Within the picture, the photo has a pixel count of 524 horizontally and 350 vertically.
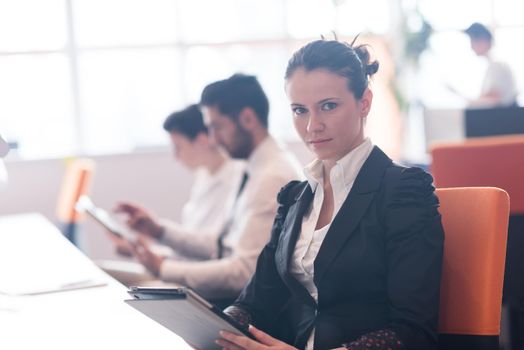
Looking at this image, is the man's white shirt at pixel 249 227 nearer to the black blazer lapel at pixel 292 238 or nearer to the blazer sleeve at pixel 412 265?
the black blazer lapel at pixel 292 238

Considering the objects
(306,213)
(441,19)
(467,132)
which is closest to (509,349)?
(306,213)

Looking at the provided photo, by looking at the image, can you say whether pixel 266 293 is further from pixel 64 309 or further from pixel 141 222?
pixel 141 222

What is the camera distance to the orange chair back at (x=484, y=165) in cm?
300

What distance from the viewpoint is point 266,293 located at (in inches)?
83.7

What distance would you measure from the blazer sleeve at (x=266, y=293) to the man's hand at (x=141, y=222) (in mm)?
1875

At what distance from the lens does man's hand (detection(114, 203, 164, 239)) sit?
3.99m

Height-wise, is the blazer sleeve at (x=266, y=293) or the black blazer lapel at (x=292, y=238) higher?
the black blazer lapel at (x=292, y=238)

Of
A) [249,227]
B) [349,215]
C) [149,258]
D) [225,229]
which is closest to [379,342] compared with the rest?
[349,215]

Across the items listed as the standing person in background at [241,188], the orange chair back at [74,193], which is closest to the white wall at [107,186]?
the orange chair back at [74,193]

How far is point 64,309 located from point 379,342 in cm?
85

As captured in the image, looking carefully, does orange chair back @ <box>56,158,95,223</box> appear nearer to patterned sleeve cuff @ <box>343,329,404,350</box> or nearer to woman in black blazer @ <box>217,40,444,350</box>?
woman in black blazer @ <box>217,40,444,350</box>

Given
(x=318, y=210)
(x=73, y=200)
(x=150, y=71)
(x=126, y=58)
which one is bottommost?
(x=73, y=200)

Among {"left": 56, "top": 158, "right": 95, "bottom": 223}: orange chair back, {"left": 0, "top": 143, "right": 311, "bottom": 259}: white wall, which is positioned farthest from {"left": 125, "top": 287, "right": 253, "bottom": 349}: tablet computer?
{"left": 0, "top": 143, "right": 311, "bottom": 259}: white wall

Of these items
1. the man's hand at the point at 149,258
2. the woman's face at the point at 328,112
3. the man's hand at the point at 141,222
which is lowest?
the man's hand at the point at 149,258
